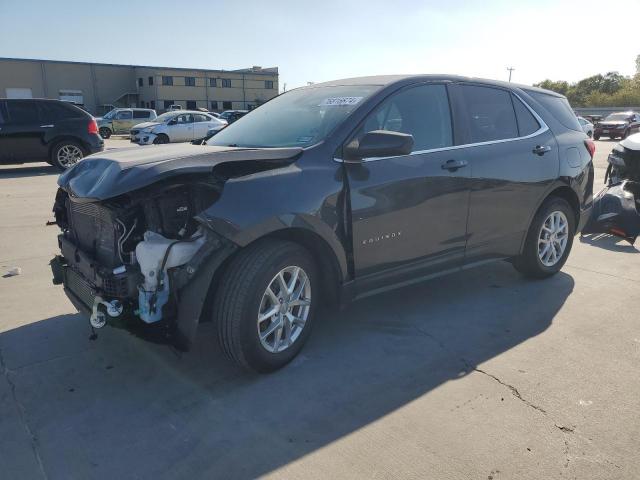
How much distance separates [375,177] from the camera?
3.34 metres

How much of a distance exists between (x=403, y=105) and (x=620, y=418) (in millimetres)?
2374

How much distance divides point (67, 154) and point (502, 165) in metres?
11.1

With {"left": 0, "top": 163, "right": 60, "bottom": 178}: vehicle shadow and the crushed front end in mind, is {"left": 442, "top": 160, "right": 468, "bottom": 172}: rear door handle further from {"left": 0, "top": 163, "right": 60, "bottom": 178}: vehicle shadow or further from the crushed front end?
{"left": 0, "top": 163, "right": 60, "bottom": 178}: vehicle shadow

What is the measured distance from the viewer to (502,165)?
418cm

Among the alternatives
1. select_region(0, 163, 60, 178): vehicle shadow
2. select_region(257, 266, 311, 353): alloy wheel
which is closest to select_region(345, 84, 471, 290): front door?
select_region(257, 266, 311, 353): alloy wheel

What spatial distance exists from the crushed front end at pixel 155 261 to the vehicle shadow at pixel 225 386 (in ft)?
1.25

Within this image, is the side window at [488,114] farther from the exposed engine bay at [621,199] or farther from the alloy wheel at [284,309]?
the exposed engine bay at [621,199]

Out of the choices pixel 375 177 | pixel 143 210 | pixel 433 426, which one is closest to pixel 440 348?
pixel 433 426

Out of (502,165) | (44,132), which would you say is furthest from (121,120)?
(502,165)

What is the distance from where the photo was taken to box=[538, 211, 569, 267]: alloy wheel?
475cm

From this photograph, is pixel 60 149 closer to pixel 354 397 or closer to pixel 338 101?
pixel 338 101

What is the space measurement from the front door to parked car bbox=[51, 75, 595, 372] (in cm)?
1

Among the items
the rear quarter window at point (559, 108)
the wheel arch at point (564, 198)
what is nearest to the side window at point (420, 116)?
the wheel arch at point (564, 198)

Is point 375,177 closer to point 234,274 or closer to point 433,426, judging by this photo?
point 234,274
